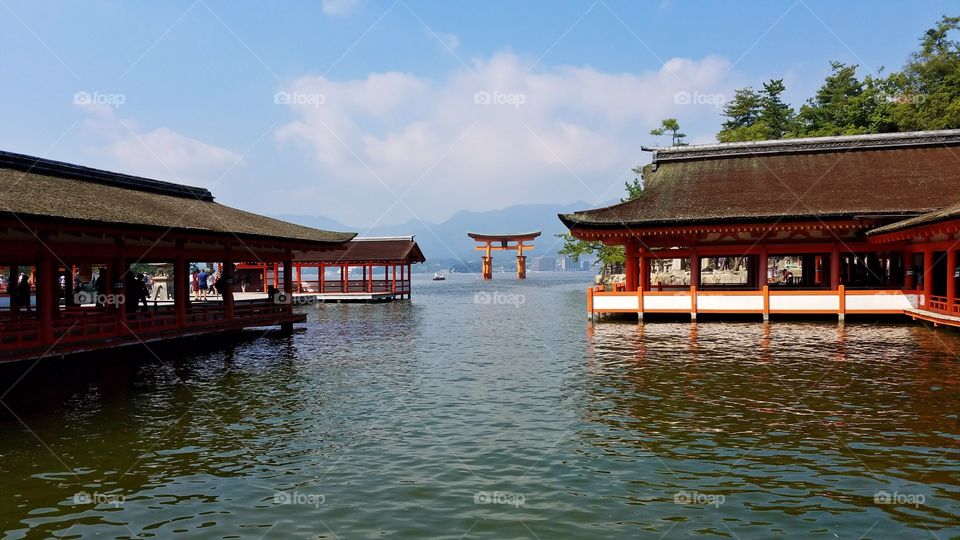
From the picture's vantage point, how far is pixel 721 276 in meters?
73.9

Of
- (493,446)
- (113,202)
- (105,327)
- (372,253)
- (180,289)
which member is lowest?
(493,446)

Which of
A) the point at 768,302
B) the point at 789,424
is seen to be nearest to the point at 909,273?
the point at 768,302

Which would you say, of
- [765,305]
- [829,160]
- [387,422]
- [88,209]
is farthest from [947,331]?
[88,209]

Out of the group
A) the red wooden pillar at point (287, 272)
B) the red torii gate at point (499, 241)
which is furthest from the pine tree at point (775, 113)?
the red wooden pillar at point (287, 272)

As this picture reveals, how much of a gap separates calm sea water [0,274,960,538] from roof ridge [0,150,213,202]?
627 centimetres

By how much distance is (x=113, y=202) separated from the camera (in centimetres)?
2103

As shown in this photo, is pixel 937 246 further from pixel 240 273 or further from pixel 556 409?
pixel 240 273

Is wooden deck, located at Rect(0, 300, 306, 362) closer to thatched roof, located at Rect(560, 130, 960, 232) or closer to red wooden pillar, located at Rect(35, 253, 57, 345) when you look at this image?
red wooden pillar, located at Rect(35, 253, 57, 345)

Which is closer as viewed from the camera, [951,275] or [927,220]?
[927,220]

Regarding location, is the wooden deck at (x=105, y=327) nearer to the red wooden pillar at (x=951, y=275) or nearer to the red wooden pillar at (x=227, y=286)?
the red wooden pillar at (x=227, y=286)

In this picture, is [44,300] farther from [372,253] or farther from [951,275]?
[372,253]

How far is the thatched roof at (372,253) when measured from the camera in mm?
55531

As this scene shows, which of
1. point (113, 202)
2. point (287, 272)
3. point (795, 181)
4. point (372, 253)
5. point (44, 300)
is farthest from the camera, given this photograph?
point (372, 253)

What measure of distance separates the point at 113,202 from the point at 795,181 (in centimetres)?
2930
